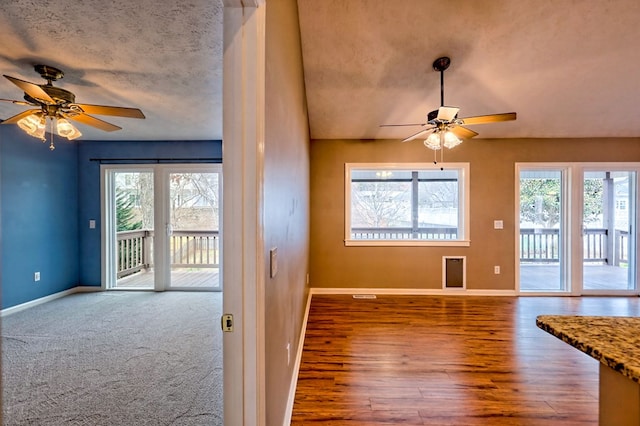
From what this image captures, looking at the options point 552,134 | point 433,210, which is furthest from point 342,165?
point 552,134

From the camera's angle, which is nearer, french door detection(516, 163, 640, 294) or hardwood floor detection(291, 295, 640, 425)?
hardwood floor detection(291, 295, 640, 425)

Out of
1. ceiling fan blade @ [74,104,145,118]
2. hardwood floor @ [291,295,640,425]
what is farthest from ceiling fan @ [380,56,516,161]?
ceiling fan blade @ [74,104,145,118]

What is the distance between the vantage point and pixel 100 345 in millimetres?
2975

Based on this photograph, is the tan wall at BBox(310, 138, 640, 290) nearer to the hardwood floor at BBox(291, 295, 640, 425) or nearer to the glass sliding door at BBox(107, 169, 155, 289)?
the hardwood floor at BBox(291, 295, 640, 425)

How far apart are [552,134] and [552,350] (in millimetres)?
3113

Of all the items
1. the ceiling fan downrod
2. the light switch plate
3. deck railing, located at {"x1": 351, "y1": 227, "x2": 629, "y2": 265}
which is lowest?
deck railing, located at {"x1": 351, "y1": 227, "x2": 629, "y2": 265}

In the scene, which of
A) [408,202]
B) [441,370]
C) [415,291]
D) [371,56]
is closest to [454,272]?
[415,291]

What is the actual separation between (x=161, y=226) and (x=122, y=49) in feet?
9.22

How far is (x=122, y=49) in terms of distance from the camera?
2504 millimetres

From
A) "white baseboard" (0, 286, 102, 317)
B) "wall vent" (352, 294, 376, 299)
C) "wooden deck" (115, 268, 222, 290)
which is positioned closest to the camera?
"white baseboard" (0, 286, 102, 317)

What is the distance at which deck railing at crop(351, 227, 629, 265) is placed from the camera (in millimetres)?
5047

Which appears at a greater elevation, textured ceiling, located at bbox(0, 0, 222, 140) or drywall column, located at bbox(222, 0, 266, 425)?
textured ceiling, located at bbox(0, 0, 222, 140)

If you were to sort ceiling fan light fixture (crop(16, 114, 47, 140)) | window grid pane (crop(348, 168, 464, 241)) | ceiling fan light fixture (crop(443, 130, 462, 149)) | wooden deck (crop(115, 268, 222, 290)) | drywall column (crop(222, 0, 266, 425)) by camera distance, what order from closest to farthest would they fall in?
drywall column (crop(222, 0, 266, 425)) < ceiling fan light fixture (crop(16, 114, 47, 140)) < ceiling fan light fixture (crop(443, 130, 462, 149)) < wooden deck (crop(115, 268, 222, 290)) < window grid pane (crop(348, 168, 464, 241))

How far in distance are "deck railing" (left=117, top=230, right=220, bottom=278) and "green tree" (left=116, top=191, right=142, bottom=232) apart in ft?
0.68
